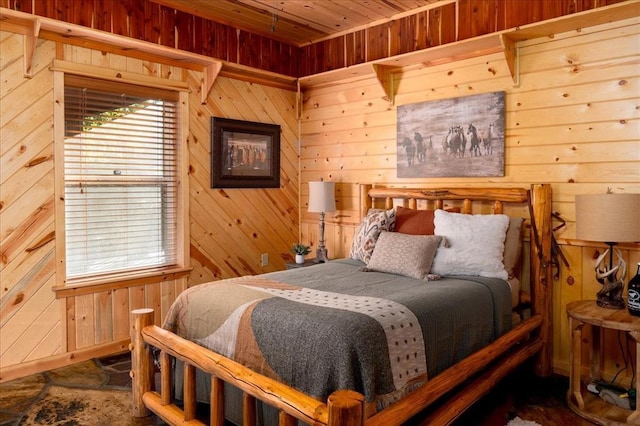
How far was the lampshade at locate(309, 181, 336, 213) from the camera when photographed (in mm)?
4035

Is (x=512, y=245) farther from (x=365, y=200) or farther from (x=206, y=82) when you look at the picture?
(x=206, y=82)

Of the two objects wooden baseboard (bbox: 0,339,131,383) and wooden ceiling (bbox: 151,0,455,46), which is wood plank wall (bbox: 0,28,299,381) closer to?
wooden baseboard (bbox: 0,339,131,383)

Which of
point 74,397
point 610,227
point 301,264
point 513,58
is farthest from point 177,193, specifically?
point 610,227

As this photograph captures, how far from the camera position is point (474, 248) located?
285 centimetres

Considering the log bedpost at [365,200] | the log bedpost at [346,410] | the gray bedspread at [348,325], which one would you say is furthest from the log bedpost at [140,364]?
the log bedpost at [365,200]

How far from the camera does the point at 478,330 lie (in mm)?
2385

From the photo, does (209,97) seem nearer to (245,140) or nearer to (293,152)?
(245,140)

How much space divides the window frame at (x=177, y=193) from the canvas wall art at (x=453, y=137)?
180cm

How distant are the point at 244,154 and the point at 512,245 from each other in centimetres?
245

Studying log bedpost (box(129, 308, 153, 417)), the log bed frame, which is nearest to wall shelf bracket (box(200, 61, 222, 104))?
the log bed frame

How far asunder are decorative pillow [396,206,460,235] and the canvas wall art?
378mm

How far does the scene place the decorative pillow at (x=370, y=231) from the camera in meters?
3.28

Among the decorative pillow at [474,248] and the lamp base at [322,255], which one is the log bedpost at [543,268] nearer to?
the decorative pillow at [474,248]

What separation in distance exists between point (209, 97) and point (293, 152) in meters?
1.08
